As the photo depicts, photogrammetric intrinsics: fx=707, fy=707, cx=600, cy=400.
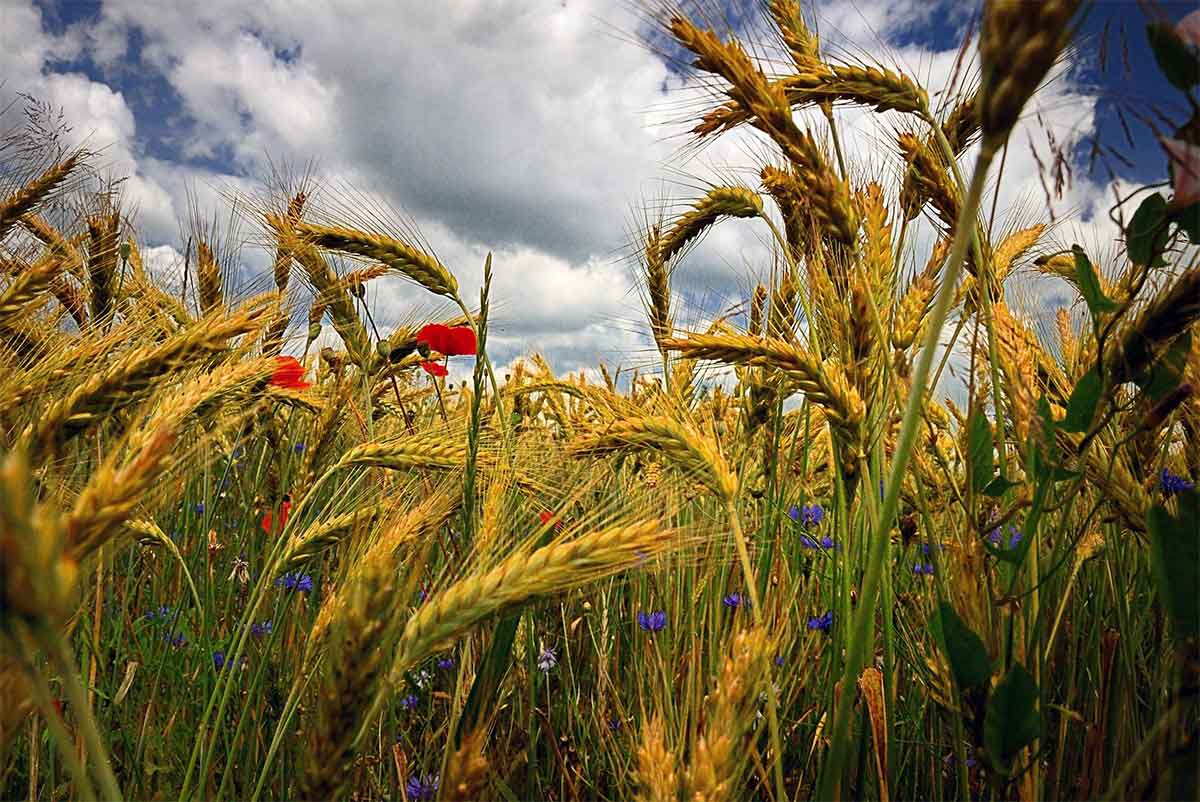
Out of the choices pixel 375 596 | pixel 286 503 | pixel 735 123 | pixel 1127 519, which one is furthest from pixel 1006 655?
pixel 286 503

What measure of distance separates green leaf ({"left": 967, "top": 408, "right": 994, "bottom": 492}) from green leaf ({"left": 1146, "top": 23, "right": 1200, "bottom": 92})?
51cm

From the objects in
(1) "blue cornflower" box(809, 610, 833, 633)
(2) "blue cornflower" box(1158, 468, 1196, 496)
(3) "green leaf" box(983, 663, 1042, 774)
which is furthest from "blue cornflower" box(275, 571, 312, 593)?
(2) "blue cornflower" box(1158, 468, 1196, 496)

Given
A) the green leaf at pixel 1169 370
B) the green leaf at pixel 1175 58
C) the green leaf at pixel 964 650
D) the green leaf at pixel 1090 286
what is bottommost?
the green leaf at pixel 964 650

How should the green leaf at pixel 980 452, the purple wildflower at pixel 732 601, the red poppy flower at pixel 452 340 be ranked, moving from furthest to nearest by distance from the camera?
the red poppy flower at pixel 452 340, the purple wildflower at pixel 732 601, the green leaf at pixel 980 452

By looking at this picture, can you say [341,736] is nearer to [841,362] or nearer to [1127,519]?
[841,362]

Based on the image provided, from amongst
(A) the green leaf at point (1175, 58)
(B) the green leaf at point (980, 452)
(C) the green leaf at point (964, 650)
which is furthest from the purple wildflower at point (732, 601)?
(A) the green leaf at point (1175, 58)

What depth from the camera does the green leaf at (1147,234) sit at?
92 centimetres

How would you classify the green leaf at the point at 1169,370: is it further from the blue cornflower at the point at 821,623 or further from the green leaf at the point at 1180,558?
the blue cornflower at the point at 821,623

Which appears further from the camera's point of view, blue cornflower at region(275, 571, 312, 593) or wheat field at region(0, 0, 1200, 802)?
blue cornflower at region(275, 571, 312, 593)

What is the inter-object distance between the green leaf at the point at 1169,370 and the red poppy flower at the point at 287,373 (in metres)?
1.53

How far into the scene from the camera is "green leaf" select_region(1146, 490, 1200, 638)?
865mm

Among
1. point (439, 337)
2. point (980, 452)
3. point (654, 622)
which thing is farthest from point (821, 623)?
point (439, 337)

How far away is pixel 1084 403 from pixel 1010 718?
1.49 ft

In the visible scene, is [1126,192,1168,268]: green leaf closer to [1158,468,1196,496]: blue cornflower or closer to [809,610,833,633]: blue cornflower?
[1158,468,1196,496]: blue cornflower
